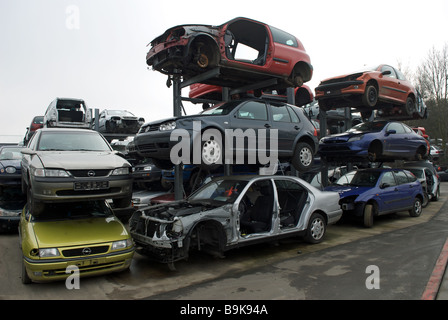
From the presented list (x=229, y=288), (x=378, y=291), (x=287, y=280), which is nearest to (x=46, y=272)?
(x=229, y=288)

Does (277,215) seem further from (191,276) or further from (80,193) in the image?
(80,193)

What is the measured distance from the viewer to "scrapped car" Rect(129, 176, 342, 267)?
4.82 m

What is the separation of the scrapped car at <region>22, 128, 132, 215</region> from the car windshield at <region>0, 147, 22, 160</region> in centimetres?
286

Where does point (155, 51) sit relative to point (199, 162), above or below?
above

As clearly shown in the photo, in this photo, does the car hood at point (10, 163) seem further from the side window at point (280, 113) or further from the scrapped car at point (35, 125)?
the scrapped car at point (35, 125)

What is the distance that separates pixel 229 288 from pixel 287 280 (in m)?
0.82

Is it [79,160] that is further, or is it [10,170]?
[10,170]

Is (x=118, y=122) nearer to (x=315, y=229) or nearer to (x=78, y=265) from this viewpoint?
(x=315, y=229)

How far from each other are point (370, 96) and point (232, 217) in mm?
7165

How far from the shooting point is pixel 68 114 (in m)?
11.0

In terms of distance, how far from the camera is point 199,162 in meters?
6.36

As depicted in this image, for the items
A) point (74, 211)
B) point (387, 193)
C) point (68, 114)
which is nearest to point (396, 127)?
point (387, 193)

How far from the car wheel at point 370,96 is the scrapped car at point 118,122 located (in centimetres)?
780

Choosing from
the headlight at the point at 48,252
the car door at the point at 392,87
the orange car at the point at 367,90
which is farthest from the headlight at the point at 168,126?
the car door at the point at 392,87
